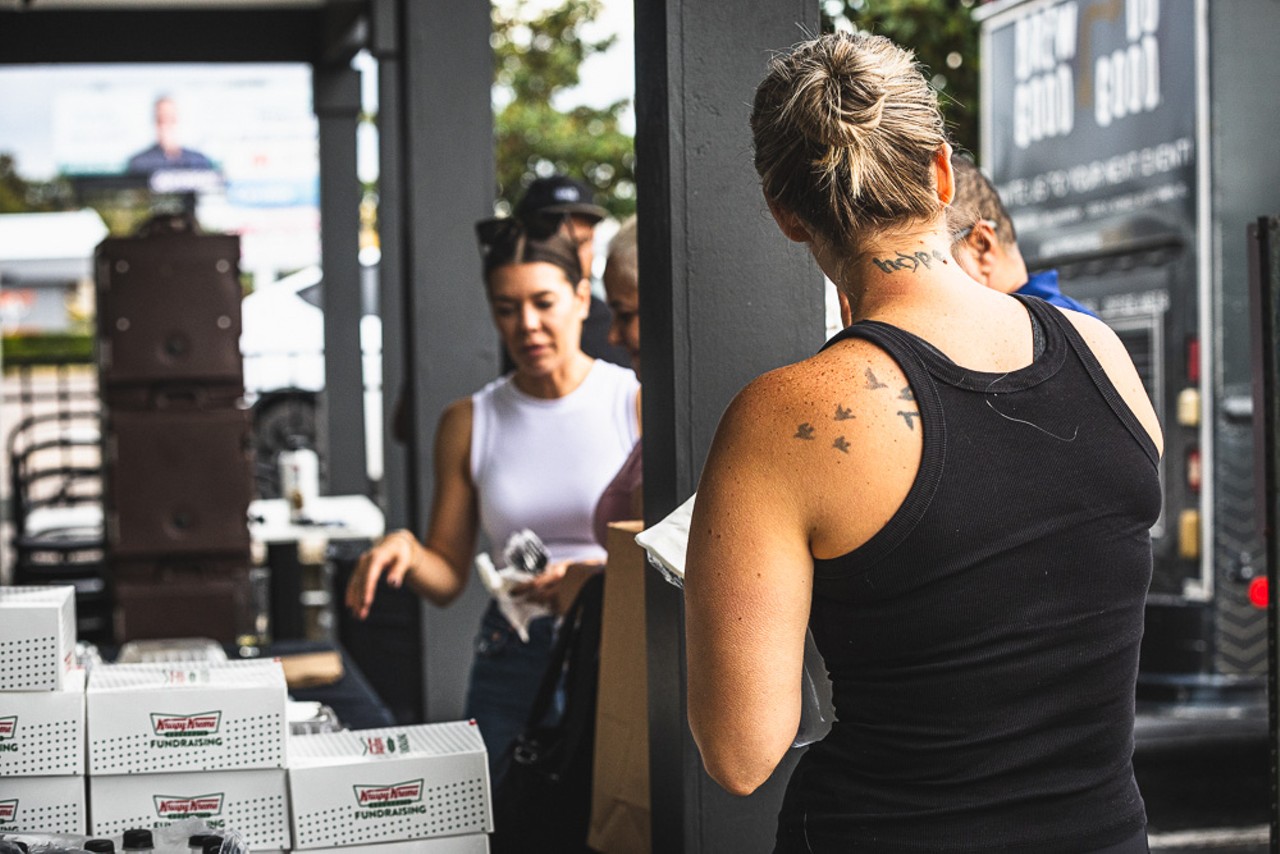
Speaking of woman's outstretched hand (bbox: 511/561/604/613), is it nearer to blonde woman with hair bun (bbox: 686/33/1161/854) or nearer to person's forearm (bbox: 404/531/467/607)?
person's forearm (bbox: 404/531/467/607)

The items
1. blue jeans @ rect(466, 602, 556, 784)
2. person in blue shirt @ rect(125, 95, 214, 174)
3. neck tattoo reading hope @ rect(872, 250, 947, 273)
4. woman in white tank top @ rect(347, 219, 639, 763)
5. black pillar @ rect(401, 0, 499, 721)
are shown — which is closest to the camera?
neck tattoo reading hope @ rect(872, 250, 947, 273)

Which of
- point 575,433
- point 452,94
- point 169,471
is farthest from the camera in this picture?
point 169,471

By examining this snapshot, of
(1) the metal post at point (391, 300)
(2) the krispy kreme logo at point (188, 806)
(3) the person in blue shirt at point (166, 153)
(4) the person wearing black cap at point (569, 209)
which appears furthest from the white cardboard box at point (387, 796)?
(3) the person in blue shirt at point (166, 153)

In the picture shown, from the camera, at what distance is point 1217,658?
4.83m

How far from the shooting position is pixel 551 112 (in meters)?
16.4

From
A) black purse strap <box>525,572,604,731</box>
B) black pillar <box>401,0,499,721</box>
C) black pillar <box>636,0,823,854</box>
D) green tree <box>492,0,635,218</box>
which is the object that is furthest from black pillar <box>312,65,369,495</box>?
green tree <box>492,0,635,218</box>

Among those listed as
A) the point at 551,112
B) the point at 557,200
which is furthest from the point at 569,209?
the point at 551,112

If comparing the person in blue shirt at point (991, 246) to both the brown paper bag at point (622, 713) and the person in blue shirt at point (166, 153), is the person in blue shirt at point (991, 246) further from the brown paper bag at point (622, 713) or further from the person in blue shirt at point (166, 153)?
the person in blue shirt at point (166, 153)

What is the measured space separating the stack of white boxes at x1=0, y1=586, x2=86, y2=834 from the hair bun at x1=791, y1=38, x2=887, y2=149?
1292 mm

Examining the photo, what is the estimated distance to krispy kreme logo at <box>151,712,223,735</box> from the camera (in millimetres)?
2066

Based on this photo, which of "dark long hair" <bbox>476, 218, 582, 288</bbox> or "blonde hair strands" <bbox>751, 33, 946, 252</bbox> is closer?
"blonde hair strands" <bbox>751, 33, 946, 252</bbox>

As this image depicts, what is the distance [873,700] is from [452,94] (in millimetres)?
3594

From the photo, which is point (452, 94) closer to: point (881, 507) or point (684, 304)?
point (684, 304)

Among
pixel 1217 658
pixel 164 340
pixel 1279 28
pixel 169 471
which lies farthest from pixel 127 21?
pixel 1217 658
